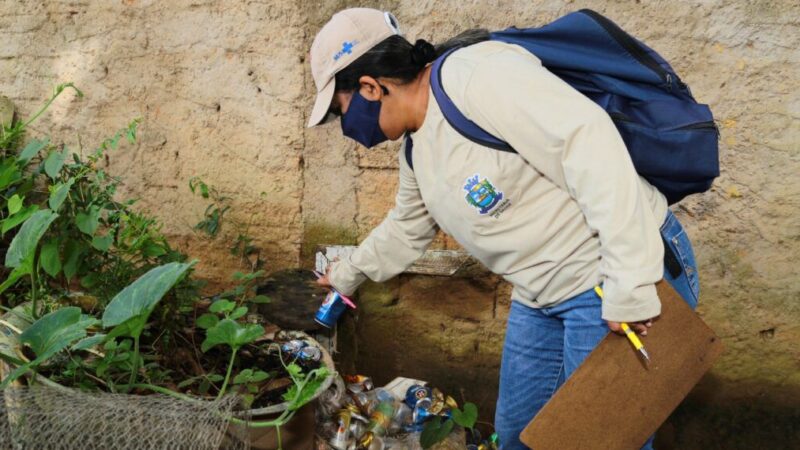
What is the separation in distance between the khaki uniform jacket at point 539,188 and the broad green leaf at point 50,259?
1.14 metres

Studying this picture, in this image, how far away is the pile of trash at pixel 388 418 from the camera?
2625 millimetres

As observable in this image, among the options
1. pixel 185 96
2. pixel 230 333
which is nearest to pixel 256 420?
pixel 230 333

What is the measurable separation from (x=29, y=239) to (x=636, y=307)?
155 cm

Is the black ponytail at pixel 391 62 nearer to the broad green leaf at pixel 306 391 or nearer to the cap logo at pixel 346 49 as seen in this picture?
the cap logo at pixel 346 49

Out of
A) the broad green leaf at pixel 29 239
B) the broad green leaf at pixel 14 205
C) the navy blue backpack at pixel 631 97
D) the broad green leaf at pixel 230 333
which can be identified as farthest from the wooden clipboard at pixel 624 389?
the broad green leaf at pixel 14 205

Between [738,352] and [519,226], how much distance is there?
1.45 meters

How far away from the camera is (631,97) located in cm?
180

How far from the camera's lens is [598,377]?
1.78 m

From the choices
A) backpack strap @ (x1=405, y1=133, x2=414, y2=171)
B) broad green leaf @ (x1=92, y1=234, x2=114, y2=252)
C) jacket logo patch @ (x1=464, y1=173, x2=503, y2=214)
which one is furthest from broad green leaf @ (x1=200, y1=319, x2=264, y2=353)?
jacket logo patch @ (x1=464, y1=173, x2=503, y2=214)

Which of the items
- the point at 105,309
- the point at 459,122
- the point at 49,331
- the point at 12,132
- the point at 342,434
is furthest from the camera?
the point at 12,132

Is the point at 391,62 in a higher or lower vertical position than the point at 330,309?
higher

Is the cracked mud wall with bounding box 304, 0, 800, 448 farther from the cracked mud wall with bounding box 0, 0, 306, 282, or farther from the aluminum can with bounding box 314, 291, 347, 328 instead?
the aluminum can with bounding box 314, 291, 347, 328

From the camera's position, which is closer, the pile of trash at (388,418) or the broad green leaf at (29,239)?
the broad green leaf at (29,239)

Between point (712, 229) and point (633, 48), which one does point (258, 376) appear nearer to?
point (633, 48)
